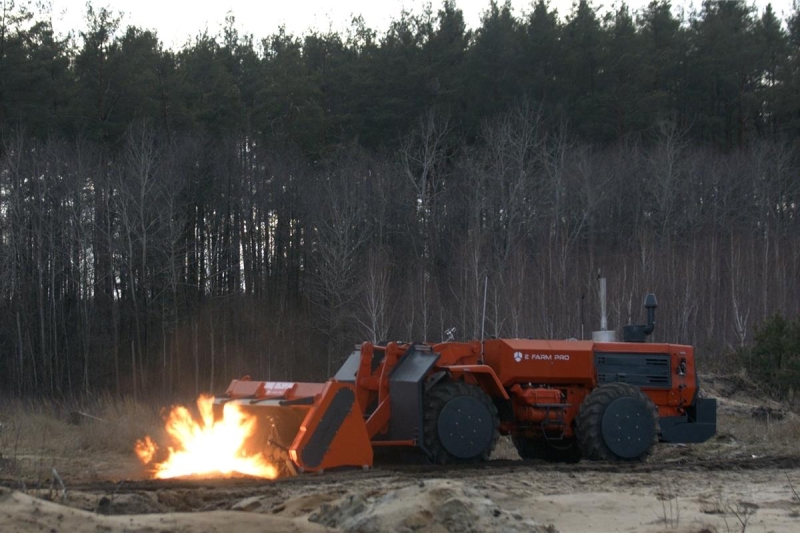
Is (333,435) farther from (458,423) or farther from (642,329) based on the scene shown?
(642,329)

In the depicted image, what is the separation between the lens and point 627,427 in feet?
45.9

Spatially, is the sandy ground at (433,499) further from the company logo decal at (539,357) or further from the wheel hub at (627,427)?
the company logo decal at (539,357)

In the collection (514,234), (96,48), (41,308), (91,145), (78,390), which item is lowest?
(78,390)

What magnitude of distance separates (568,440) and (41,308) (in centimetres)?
3459

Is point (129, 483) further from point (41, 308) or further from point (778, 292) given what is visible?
point (778, 292)

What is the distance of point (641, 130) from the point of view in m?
55.5

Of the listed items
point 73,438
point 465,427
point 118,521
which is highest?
point 465,427

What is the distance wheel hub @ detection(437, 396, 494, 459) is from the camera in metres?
13.1

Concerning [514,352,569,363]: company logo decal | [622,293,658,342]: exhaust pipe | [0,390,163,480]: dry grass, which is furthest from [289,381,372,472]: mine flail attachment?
[622,293,658,342]: exhaust pipe

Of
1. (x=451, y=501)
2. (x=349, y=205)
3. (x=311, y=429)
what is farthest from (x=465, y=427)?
(x=349, y=205)

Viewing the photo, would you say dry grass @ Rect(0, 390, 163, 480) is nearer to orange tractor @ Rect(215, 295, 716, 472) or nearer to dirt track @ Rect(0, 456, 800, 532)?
orange tractor @ Rect(215, 295, 716, 472)

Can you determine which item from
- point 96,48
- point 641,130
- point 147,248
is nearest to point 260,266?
point 147,248

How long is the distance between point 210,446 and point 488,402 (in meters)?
3.75

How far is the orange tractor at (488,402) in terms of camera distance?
1255 cm
